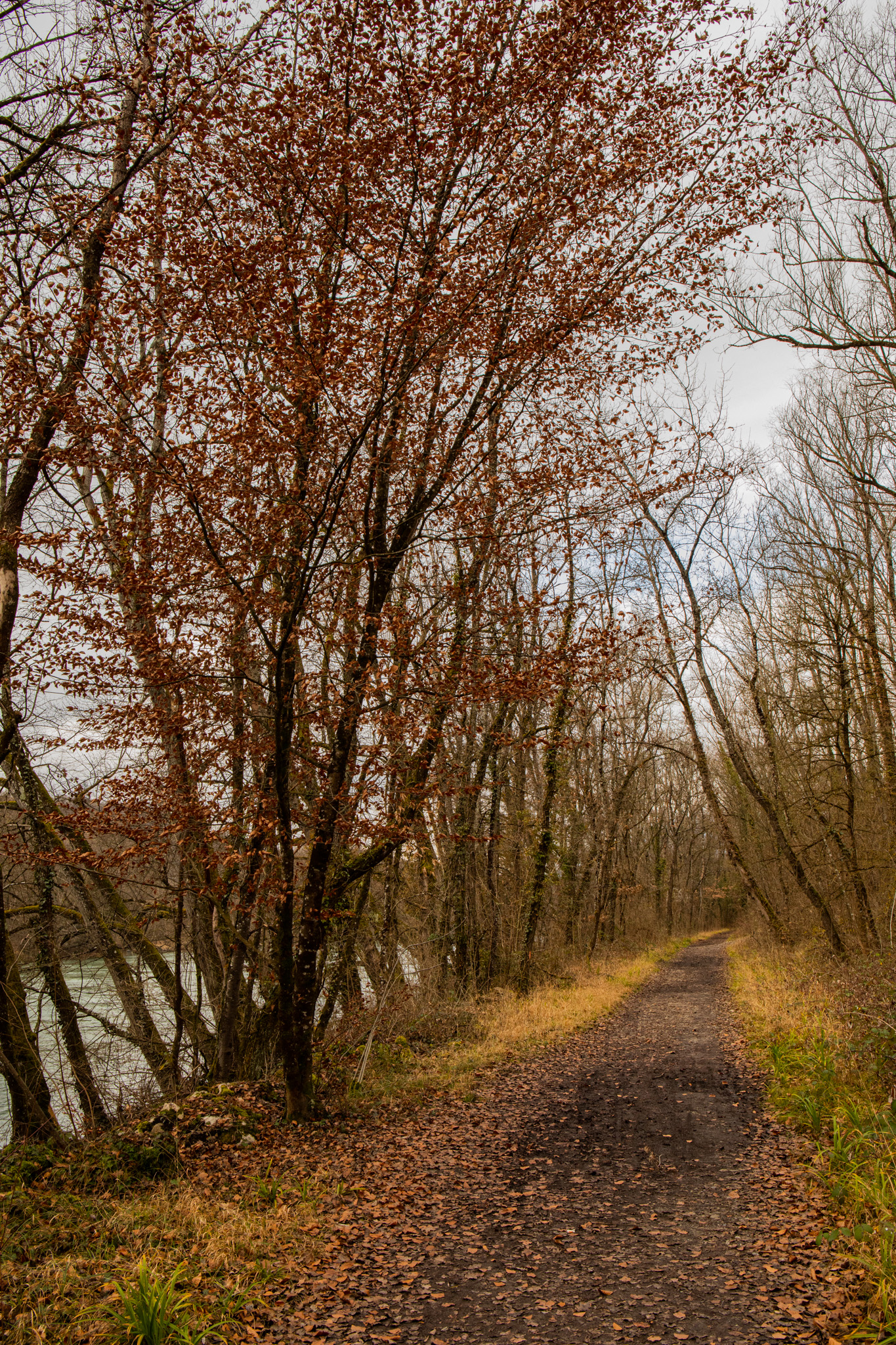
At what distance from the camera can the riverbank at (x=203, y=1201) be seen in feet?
12.0

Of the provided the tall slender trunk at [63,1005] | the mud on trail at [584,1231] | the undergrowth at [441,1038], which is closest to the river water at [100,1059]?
the tall slender trunk at [63,1005]

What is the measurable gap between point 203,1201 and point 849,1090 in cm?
494

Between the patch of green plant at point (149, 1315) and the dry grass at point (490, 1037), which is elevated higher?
the patch of green plant at point (149, 1315)

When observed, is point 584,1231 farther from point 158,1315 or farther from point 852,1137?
point 158,1315

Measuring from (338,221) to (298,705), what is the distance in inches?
164

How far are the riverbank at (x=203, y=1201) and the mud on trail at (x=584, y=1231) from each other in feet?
0.59

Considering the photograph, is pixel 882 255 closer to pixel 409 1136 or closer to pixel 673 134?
pixel 673 134

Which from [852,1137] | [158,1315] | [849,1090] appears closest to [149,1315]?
[158,1315]

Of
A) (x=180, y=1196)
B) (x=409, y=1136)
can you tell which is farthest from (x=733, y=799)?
(x=180, y=1196)

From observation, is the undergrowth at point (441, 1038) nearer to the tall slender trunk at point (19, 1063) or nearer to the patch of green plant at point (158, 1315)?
the tall slender trunk at point (19, 1063)

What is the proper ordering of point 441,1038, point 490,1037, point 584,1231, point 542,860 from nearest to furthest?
point 584,1231 < point 490,1037 < point 441,1038 < point 542,860

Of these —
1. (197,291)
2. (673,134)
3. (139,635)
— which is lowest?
(139,635)

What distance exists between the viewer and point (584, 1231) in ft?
14.6

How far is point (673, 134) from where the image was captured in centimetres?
692
